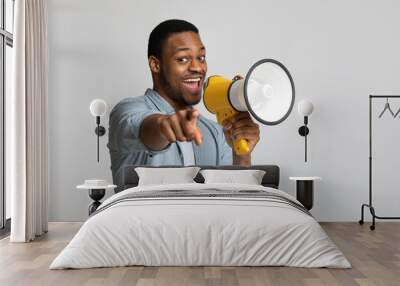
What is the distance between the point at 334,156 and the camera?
285 inches

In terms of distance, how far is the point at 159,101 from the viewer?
705 centimetres

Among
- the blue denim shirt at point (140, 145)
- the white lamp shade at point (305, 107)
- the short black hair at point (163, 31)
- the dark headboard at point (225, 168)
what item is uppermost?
the short black hair at point (163, 31)

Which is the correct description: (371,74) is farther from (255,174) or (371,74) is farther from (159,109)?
(159,109)

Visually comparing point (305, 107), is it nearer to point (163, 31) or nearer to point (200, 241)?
point (163, 31)

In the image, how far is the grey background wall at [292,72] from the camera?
723 centimetres

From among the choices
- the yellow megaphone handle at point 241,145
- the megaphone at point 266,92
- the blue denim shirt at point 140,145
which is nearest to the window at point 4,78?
the blue denim shirt at point 140,145

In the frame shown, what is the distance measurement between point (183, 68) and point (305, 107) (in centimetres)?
148

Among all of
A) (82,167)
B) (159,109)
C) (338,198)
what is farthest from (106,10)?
(338,198)

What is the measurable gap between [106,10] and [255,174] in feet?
8.70

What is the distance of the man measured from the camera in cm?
696

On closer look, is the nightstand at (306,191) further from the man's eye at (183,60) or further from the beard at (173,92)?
the man's eye at (183,60)

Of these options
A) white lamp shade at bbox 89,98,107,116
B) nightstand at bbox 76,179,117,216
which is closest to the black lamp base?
nightstand at bbox 76,179,117,216

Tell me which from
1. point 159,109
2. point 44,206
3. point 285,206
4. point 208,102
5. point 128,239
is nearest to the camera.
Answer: point 208,102

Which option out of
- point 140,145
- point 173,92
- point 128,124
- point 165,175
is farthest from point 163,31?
point 165,175
